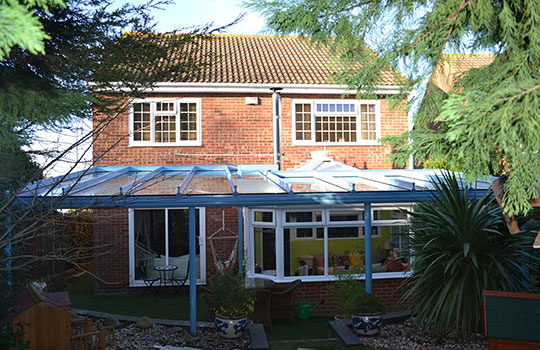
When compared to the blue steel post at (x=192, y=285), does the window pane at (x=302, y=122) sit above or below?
above

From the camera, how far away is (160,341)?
7473mm

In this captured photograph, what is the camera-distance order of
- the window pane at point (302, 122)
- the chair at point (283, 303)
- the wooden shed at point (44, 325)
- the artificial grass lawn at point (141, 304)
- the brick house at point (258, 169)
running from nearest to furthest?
the wooden shed at point (44, 325) → the chair at point (283, 303) → the artificial grass lawn at point (141, 304) → the brick house at point (258, 169) → the window pane at point (302, 122)

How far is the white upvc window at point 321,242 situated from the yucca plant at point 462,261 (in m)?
2.72

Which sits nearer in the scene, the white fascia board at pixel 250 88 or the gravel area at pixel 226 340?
the gravel area at pixel 226 340

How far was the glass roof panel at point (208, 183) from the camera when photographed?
7.93m

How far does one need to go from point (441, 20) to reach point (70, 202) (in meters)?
5.71

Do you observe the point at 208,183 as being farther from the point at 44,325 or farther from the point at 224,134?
the point at 44,325

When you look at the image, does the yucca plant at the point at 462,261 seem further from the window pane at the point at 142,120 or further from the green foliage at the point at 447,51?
the window pane at the point at 142,120

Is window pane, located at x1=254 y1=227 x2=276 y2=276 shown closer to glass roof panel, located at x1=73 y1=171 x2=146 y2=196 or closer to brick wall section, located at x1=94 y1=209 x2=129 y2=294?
glass roof panel, located at x1=73 y1=171 x2=146 y2=196

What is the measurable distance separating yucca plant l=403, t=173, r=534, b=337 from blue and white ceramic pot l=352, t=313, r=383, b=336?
63 centimetres

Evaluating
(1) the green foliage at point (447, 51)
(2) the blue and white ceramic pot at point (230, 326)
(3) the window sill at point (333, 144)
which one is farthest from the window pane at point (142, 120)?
(1) the green foliage at point (447, 51)

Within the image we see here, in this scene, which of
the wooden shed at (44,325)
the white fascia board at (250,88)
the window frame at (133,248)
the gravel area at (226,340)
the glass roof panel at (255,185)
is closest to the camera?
the wooden shed at (44,325)

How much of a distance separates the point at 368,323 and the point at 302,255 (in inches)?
123

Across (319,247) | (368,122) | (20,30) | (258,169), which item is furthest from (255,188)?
(20,30)
